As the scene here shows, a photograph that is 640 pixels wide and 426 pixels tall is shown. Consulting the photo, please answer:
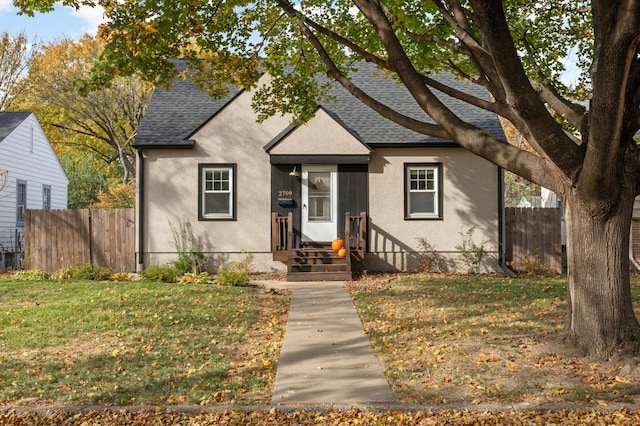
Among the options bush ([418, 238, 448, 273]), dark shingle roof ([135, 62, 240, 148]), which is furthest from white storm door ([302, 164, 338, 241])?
dark shingle roof ([135, 62, 240, 148])

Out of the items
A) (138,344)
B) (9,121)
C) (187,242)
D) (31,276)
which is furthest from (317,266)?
(9,121)

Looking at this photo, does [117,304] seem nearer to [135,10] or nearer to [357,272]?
[135,10]

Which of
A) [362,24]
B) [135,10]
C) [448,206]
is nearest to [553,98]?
[362,24]

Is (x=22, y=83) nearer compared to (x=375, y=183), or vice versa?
(x=375, y=183)

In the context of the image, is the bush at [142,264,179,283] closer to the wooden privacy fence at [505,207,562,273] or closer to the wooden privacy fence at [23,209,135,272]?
the wooden privacy fence at [23,209,135,272]

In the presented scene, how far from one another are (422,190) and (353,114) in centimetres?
298

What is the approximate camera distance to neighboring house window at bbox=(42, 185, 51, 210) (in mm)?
23625

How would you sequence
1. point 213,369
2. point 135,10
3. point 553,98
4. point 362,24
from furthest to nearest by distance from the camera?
point 362,24 → point 135,10 → point 553,98 → point 213,369

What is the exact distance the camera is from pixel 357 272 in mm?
14805

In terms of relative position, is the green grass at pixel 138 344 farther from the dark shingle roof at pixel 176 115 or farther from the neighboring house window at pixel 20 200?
the neighboring house window at pixel 20 200

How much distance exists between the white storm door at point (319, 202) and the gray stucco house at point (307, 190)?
27 millimetres

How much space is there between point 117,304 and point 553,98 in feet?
23.8

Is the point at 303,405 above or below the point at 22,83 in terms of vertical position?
below

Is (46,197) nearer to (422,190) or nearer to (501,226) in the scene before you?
(422,190)
